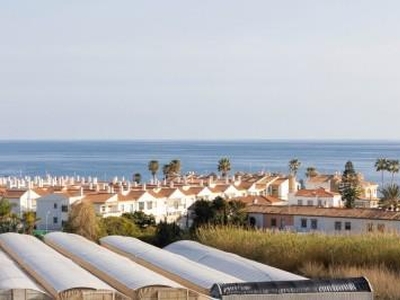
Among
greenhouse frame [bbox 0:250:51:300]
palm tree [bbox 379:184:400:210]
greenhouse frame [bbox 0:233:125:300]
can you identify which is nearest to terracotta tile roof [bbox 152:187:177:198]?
palm tree [bbox 379:184:400:210]

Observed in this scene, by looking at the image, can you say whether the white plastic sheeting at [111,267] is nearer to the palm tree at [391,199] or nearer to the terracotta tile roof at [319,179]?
the palm tree at [391,199]

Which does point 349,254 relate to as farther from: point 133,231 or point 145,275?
point 133,231

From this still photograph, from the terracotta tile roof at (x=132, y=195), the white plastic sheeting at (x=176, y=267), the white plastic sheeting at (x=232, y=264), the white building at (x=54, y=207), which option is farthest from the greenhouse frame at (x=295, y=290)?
the terracotta tile roof at (x=132, y=195)

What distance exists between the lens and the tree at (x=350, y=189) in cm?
5646

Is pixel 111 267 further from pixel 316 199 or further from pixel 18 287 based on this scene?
A: pixel 316 199

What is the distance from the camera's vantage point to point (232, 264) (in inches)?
493

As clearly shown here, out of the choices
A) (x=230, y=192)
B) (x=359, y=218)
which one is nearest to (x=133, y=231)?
(x=359, y=218)

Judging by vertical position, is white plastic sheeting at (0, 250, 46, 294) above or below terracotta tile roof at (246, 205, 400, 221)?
above

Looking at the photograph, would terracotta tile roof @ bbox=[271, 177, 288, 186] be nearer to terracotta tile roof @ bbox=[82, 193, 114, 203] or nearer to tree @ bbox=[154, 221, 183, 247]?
terracotta tile roof @ bbox=[82, 193, 114, 203]

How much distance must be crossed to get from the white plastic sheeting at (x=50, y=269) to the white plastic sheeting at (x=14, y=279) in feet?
0.38

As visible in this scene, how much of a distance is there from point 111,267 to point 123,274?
2.33ft

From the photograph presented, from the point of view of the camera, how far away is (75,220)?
32875 mm

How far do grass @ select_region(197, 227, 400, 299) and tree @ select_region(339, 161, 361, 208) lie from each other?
130 ft

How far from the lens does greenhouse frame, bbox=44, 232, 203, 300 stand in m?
9.68
